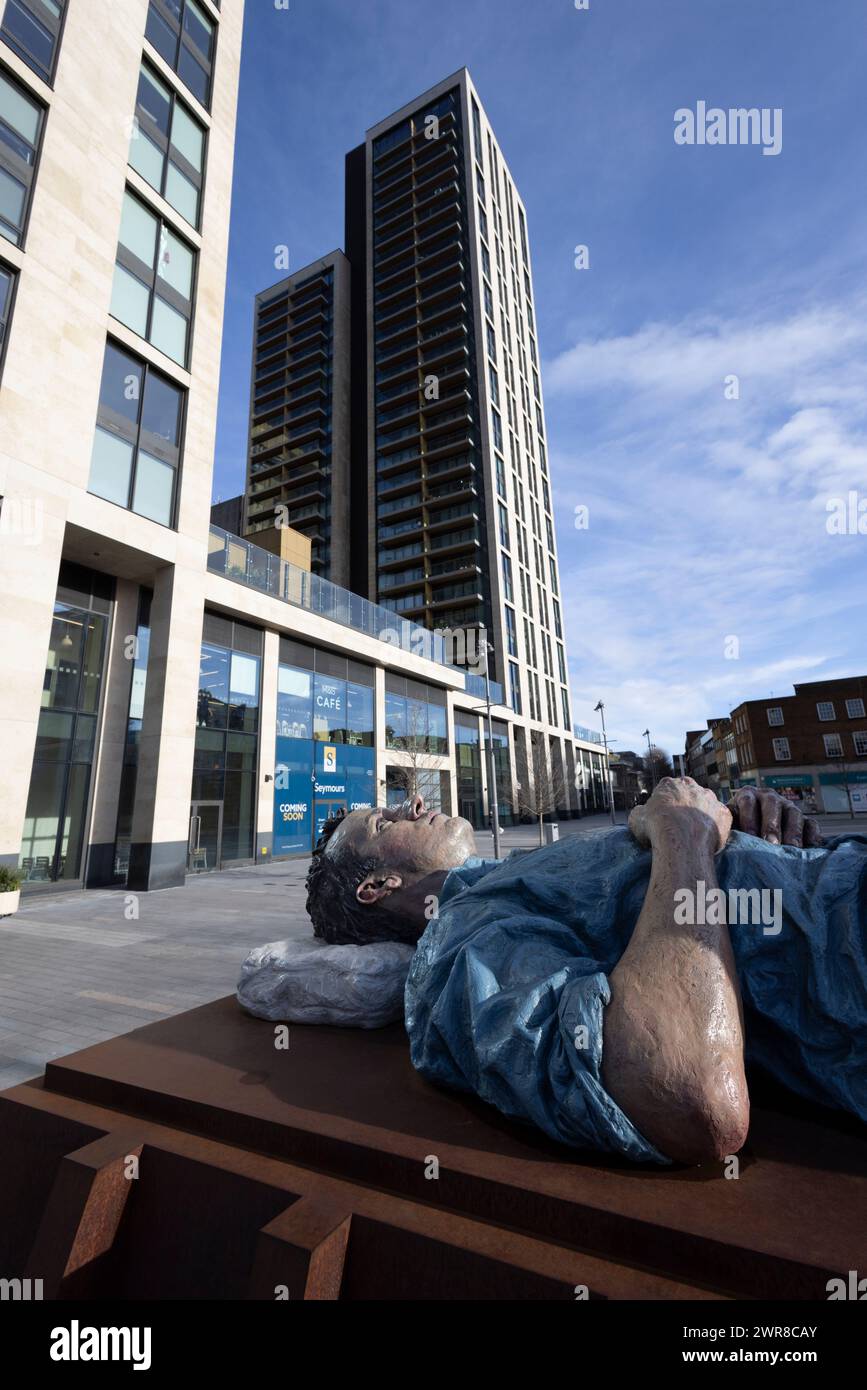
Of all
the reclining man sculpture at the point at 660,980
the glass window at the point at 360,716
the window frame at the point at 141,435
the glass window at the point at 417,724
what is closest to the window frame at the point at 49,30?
the window frame at the point at 141,435

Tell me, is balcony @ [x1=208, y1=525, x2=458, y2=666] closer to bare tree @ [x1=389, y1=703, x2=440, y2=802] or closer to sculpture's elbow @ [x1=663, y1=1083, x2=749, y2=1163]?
bare tree @ [x1=389, y1=703, x2=440, y2=802]

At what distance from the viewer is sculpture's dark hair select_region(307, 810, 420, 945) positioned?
10.5 ft

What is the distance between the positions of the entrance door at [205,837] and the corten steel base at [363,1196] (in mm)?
15238

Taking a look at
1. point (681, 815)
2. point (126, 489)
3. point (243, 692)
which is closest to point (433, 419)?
point (243, 692)

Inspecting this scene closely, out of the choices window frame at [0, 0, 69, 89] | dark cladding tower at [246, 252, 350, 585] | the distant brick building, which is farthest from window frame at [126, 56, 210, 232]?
the distant brick building

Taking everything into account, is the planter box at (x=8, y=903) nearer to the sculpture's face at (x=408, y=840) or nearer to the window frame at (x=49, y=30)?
the sculpture's face at (x=408, y=840)

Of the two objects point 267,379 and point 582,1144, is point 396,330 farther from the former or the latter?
point 582,1144

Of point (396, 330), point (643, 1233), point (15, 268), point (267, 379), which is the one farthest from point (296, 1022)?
point (267, 379)

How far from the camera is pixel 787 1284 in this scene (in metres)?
1.32

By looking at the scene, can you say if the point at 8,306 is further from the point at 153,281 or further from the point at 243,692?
the point at 243,692

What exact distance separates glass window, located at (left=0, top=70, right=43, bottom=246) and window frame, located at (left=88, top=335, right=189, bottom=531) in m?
2.54

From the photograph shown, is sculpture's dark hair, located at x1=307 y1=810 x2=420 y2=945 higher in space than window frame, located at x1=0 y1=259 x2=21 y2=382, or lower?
lower

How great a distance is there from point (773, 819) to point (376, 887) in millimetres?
1938
